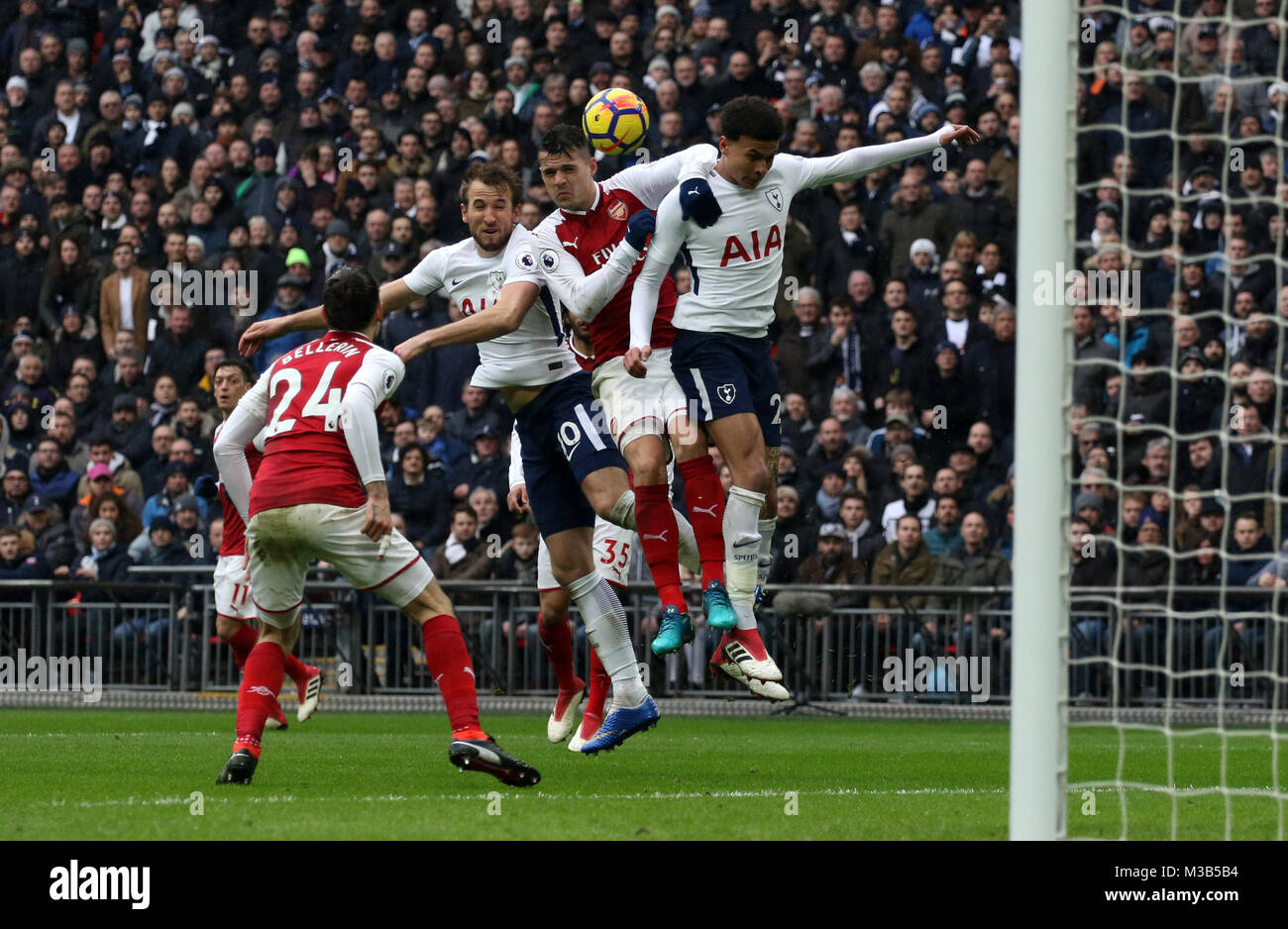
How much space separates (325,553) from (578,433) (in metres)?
1.93

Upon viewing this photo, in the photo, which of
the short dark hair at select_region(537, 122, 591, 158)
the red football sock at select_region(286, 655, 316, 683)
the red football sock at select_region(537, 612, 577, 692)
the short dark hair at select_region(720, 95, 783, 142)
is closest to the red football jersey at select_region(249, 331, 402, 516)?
the short dark hair at select_region(537, 122, 591, 158)

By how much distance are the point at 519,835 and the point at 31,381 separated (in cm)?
1289

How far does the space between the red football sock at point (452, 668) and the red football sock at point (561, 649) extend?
2.26 m

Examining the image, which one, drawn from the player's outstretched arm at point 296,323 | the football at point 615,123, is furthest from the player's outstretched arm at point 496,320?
the football at point 615,123

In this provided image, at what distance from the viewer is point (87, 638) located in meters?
15.1

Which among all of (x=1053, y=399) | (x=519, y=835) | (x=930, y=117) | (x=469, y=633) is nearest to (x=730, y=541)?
(x=519, y=835)

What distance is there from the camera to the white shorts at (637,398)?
28.7 feet

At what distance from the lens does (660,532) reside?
8.79 meters

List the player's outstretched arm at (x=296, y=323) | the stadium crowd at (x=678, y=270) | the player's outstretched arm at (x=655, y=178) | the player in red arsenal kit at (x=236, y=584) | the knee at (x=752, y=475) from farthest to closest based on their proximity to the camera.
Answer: the stadium crowd at (x=678, y=270), the player in red arsenal kit at (x=236, y=584), the player's outstretched arm at (x=655, y=178), the knee at (x=752, y=475), the player's outstretched arm at (x=296, y=323)

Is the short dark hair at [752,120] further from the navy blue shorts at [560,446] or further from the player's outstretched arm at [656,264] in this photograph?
the navy blue shorts at [560,446]

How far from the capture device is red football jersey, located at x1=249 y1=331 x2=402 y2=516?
735cm

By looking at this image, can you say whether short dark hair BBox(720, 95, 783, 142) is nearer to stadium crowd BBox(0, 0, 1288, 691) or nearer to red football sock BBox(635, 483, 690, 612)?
red football sock BBox(635, 483, 690, 612)

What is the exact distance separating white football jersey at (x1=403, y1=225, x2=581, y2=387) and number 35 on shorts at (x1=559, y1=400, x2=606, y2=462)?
0.29 m

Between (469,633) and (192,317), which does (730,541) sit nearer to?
(469,633)
